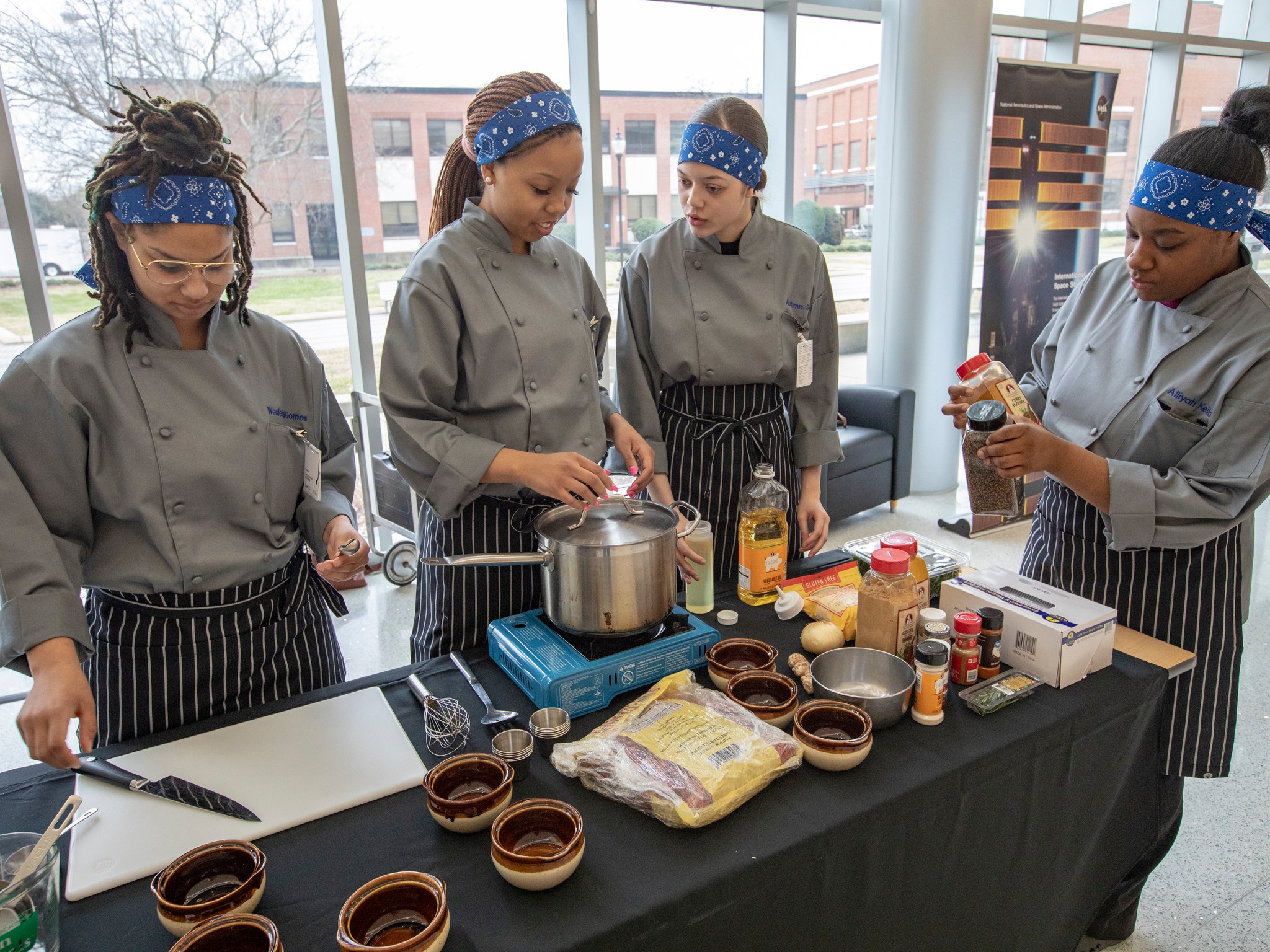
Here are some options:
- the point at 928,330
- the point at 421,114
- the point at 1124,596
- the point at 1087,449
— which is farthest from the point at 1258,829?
the point at 421,114

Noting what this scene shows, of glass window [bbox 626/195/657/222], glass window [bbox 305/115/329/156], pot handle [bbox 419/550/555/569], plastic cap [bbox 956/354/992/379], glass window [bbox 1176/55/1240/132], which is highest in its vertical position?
glass window [bbox 1176/55/1240/132]

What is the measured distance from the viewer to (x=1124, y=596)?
157 centimetres

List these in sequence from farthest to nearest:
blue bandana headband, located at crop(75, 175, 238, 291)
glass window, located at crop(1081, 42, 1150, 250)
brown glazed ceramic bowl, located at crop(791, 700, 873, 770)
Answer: glass window, located at crop(1081, 42, 1150, 250) < blue bandana headband, located at crop(75, 175, 238, 291) < brown glazed ceramic bowl, located at crop(791, 700, 873, 770)

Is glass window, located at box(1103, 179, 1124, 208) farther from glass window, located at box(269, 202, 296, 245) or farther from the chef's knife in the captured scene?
the chef's knife

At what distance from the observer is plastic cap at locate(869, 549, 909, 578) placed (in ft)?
4.09

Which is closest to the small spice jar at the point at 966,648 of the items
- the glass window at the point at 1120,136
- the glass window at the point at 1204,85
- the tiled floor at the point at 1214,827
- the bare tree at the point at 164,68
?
the tiled floor at the point at 1214,827

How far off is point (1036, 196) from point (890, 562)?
389cm

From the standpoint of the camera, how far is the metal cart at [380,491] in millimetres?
3465

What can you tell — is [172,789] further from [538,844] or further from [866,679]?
[866,679]

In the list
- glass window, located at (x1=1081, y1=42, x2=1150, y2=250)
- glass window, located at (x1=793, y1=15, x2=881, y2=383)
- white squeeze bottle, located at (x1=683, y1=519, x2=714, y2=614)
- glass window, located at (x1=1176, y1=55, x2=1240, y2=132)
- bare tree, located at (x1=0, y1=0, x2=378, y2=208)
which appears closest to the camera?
white squeeze bottle, located at (x1=683, y1=519, x2=714, y2=614)

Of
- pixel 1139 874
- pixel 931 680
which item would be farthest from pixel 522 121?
pixel 1139 874

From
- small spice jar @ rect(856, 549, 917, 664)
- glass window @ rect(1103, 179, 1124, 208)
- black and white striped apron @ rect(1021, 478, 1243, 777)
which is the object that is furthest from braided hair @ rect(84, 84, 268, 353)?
glass window @ rect(1103, 179, 1124, 208)

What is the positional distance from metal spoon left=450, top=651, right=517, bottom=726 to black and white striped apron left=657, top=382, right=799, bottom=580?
76cm

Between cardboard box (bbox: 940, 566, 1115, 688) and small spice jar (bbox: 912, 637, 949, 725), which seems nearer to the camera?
small spice jar (bbox: 912, 637, 949, 725)
